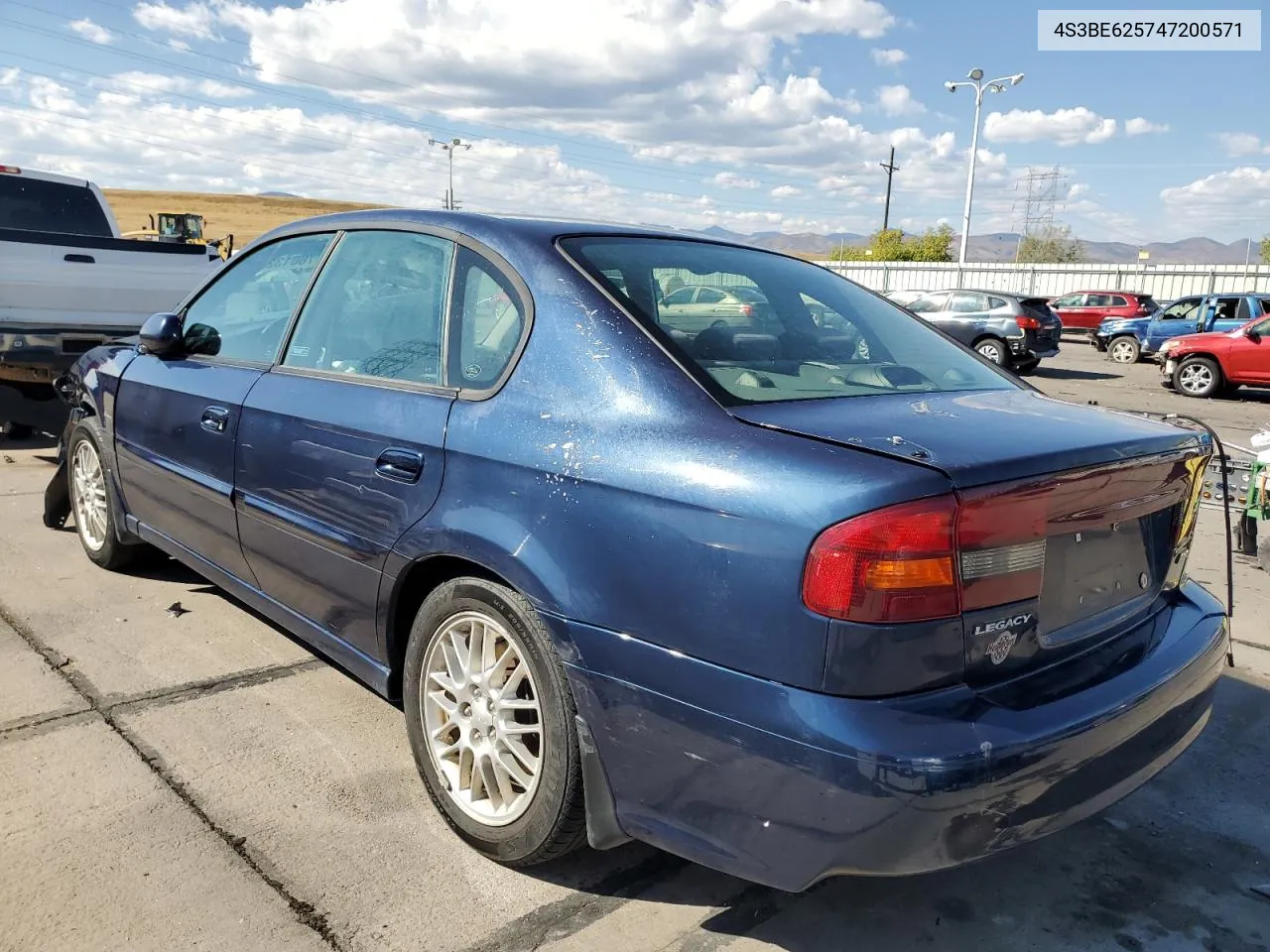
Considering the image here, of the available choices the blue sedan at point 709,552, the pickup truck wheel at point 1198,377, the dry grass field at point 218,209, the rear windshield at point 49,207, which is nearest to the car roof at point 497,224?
the blue sedan at point 709,552

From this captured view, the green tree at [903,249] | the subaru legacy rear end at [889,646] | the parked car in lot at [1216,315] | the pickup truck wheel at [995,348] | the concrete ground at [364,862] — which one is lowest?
the concrete ground at [364,862]

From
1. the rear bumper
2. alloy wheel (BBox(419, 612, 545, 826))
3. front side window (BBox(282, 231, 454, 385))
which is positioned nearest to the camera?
the rear bumper

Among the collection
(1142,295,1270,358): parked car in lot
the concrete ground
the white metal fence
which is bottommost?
the concrete ground

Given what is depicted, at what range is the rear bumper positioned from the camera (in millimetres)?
1785

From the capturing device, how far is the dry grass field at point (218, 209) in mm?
61750

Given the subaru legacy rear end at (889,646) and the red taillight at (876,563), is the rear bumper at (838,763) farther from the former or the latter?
the red taillight at (876,563)

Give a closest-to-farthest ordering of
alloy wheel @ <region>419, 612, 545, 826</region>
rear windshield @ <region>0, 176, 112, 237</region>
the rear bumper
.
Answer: the rear bumper, alloy wheel @ <region>419, 612, 545, 826</region>, rear windshield @ <region>0, 176, 112, 237</region>

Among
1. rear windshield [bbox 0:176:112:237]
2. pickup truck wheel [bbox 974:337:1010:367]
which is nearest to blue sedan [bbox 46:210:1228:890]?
rear windshield [bbox 0:176:112:237]

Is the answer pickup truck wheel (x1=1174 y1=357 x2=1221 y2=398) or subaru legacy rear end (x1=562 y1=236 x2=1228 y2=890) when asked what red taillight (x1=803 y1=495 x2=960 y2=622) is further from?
pickup truck wheel (x1=1174 y1=357 x2=1221 y2=398)

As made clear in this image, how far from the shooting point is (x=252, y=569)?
345 centimetres

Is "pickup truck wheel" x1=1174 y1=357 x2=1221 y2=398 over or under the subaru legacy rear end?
over

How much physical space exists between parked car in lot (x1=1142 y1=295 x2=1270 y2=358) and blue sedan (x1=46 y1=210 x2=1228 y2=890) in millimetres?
18415

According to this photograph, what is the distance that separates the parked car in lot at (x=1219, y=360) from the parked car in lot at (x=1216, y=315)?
5.37ft

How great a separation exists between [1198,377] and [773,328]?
16.9 meters
